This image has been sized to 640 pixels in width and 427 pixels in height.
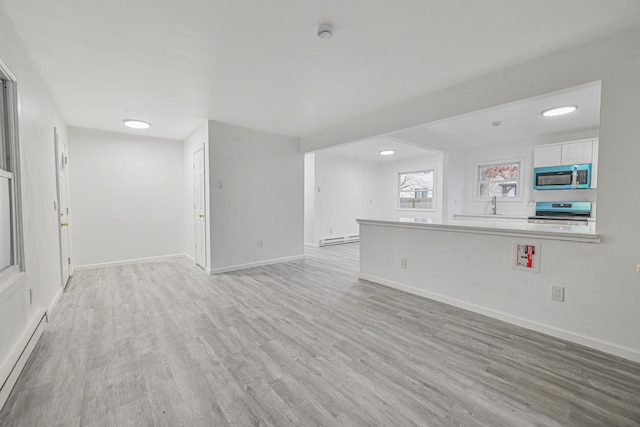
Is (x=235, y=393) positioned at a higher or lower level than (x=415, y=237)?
lower

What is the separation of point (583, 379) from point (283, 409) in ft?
6.65

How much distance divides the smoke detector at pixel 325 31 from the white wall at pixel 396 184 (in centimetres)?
606

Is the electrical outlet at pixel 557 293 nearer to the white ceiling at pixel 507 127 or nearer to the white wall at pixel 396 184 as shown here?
the white ceiling at pixel 507 127

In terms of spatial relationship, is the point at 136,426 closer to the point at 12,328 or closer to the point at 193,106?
the point at 12,328

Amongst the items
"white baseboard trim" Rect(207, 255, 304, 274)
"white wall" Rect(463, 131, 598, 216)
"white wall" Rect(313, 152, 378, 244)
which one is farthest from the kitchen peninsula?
"white wall" Rect(313, 152, 378, 244)

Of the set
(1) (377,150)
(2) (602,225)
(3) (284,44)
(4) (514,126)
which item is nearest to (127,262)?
(3) (284,44)

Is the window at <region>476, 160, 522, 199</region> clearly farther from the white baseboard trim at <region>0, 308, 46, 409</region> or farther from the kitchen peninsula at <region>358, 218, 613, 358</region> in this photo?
the white baseboard trim at <region>0, 308, 46, 409</region>

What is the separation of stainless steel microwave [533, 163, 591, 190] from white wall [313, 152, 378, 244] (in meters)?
4.27

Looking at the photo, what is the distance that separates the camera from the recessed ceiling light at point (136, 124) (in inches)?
169

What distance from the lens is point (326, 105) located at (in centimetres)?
364

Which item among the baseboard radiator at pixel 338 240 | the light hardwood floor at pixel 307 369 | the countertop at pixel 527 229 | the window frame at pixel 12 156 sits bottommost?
the light hardwood floor at pixel 307 369

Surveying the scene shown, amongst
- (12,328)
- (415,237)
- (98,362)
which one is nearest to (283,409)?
(98,362)

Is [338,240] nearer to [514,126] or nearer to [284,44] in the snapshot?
[514,126]

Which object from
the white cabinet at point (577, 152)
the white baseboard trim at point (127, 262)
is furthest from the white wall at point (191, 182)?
the white cabinet at point (577, 152)
